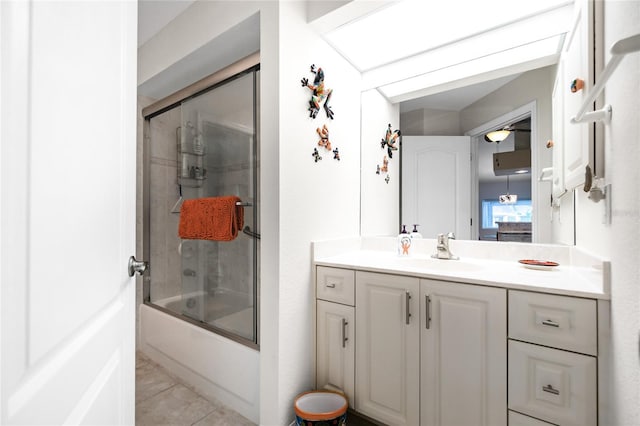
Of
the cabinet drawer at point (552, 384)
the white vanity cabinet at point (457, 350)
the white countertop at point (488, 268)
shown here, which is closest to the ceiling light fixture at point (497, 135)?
the white countertop at point (488, 268)

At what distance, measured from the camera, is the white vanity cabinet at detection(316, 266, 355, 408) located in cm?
153

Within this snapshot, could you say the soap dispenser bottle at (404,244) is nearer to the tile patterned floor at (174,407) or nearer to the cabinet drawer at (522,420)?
the cabinet drawer at (522,420)

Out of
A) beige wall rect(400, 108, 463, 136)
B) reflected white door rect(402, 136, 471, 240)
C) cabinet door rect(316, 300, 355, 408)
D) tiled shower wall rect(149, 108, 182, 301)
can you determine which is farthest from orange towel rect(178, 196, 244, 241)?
beige wall rect(400, 108, 463, 136)

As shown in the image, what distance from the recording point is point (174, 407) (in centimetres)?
174

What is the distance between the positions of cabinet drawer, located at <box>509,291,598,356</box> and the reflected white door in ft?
2.45

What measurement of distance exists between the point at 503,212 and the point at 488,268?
41cm

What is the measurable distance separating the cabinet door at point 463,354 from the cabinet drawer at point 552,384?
4 centimetres

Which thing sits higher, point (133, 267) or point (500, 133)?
point (500, 133)

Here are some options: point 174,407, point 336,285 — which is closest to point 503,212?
point 336,285

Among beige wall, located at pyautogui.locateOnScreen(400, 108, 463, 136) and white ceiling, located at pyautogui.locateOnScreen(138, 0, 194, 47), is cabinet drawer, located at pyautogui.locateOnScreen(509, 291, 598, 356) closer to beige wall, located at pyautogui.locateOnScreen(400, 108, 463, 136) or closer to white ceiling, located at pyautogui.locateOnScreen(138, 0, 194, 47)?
beige wall, located at pyautogui.locateOnScreen(400, 108, 463, 136)

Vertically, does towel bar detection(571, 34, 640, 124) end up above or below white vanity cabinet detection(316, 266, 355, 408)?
above

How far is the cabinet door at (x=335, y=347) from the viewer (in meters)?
1.53

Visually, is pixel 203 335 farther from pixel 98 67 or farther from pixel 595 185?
pixel 595 185

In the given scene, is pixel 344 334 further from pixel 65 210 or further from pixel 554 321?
pixel 65 210
